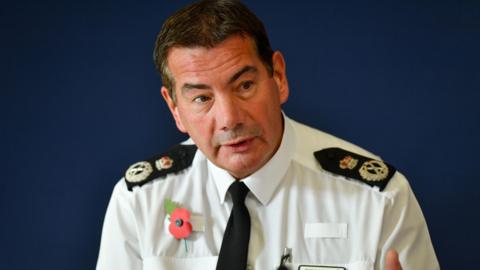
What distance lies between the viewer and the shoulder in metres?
1.65

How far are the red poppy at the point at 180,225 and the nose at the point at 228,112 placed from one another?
32 cm

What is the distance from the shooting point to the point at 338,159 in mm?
1704

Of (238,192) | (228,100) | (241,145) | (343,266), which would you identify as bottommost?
(343,266)

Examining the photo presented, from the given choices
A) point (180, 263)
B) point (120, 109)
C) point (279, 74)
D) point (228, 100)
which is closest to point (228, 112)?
point (228, 100)

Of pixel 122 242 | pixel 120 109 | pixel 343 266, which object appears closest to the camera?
pixel 343 266

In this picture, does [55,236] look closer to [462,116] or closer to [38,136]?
[38,136]

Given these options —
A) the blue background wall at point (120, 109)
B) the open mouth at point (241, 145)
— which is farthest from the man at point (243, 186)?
the blue background wall at point (120, 109)

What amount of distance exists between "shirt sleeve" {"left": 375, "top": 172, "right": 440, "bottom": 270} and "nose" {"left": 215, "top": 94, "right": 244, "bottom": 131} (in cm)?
45

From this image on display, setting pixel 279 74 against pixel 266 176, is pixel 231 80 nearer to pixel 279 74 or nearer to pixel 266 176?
pixel 279 74

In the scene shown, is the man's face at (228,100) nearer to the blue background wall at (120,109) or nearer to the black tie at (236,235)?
the black tie at (236,235)

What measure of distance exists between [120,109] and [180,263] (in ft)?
1.82

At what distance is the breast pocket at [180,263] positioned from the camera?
5.41ft

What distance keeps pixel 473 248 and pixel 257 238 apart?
64 centimetres

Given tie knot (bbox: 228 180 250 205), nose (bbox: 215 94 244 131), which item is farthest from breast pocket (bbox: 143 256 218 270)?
nose (bbox: 215 94 244 131)
